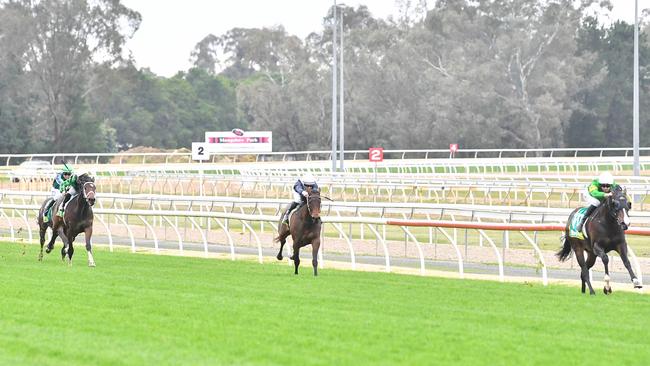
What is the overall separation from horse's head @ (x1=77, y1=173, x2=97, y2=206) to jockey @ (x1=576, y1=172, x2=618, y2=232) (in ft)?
22.6

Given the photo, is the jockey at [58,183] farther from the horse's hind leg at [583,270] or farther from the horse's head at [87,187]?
the horse's hind leg at [583,270]

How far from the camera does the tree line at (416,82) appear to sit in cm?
7044

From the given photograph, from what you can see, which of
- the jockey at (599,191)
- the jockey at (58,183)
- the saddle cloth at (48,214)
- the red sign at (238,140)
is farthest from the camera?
the red sign at (238,140)

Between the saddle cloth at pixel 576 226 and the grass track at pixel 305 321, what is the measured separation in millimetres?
609

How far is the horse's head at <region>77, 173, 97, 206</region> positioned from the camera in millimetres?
17781

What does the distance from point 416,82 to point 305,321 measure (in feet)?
224

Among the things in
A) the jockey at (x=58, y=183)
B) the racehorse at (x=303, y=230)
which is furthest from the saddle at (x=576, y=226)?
the jockey at (x=58, y=183)

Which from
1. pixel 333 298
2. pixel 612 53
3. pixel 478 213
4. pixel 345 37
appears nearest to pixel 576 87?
pixel 612 53

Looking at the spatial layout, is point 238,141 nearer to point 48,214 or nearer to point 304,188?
point 48,214

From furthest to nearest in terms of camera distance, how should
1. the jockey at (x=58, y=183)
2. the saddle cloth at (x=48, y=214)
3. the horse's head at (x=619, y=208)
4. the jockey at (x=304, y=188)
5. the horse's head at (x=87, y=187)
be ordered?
the saddle cloth at (x=48, y=214) → the jockey at (x=58, y=183) → the horse's head at (x=87, y=187) → the jockey at (x=304, y=188) → the horse's head at (x=619, y=208)

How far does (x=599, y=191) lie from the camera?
558 inches

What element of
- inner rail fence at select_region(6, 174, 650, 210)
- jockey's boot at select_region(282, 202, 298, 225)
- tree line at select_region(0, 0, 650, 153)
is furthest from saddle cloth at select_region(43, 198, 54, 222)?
tree line at select_region(0, 0, 650, 153)

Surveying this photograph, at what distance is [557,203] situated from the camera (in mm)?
34000

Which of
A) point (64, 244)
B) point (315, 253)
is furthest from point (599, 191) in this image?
point (64, 244)
